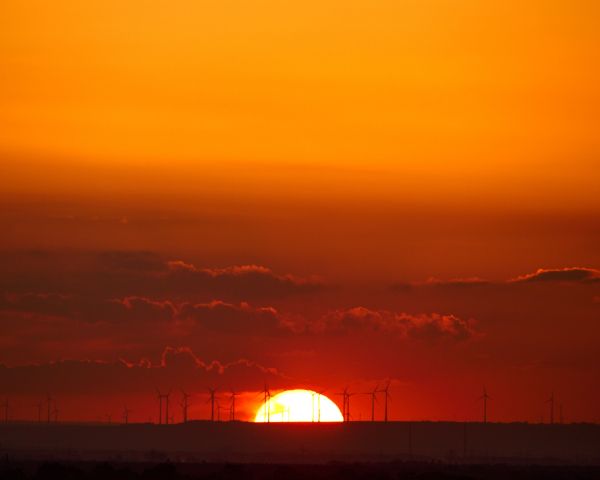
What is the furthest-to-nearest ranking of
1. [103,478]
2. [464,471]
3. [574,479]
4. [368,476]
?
[464,471] < [574,479] < [368,476] < [103,478]

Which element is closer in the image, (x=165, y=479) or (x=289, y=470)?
(x=165, y=479)

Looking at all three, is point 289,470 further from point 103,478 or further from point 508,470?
point 508,470

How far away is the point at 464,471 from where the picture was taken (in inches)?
7416

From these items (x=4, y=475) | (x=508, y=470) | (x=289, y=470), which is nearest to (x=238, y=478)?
(x=289, y=470)

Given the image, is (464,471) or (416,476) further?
(464,471)

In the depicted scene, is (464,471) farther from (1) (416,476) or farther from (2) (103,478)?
(2) (103,478)

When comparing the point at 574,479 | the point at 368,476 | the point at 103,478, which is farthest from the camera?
the point at 574,479

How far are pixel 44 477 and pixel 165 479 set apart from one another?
10.5 m

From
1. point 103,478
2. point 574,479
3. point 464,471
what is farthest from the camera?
point 464,471

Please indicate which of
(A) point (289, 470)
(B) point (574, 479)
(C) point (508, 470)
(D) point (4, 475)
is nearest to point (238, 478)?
(A) point (289, 470)

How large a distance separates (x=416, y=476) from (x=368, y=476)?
5.09 m

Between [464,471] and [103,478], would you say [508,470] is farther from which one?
[103,478]

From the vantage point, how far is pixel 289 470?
155625 mm

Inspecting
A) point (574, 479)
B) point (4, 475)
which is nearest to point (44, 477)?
point (4, 475)
